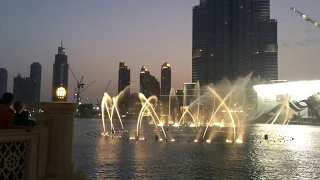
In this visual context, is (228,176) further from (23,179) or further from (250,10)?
(250,10)

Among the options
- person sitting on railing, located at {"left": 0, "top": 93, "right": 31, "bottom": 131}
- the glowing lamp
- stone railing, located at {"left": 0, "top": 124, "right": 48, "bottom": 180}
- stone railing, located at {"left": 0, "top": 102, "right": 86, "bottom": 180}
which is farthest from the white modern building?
person sitting on railing, located at {"left": 0, "top": 93, "right": 31, "bottom": 131}

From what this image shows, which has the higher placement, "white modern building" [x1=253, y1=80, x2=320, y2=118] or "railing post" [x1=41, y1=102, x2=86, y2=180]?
"white modern building" [x1=253, y1=80, x2=320, y2=118]

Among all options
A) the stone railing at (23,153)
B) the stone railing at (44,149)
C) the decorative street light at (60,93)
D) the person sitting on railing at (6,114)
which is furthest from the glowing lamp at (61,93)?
the person sitting on railing at (6,114)

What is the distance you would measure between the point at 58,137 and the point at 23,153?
110cm

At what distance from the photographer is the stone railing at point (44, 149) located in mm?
6541

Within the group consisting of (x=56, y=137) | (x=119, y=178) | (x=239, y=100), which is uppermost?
(x=239, y=100)

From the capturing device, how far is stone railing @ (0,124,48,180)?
20.9ft

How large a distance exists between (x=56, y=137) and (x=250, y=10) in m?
203

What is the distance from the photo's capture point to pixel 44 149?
301 inches

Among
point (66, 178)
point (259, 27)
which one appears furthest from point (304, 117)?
point (66, 178)

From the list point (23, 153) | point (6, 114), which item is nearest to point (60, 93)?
point (6, 114)

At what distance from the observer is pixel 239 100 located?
467 ft

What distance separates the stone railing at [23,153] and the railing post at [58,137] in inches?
7.3

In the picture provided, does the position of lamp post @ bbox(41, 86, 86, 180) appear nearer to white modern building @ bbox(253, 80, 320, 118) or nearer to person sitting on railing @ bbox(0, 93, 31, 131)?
person sitting on railing @ bbox(0, 93, 31, 131)
